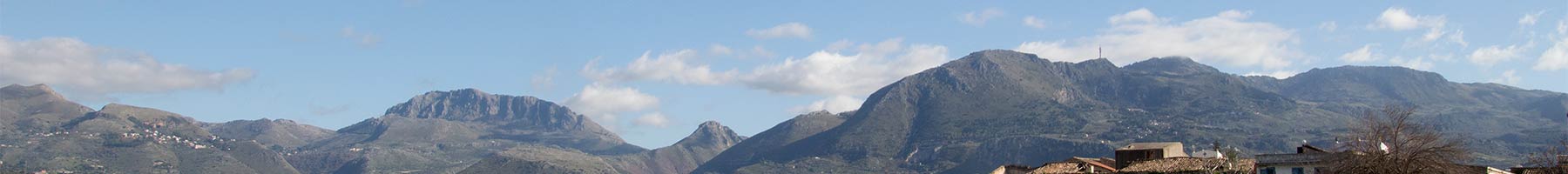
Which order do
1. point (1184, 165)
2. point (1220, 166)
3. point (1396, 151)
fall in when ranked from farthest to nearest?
point (1184, 165), point (1220, 166), point (1396, 151)

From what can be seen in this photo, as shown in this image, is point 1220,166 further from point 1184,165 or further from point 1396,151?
point 1396,151

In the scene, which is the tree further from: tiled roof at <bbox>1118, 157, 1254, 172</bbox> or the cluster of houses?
tiled roof at <bbox>1118, 157, 1254, 172</bbox>

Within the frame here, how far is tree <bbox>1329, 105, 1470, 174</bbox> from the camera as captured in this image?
3312 inches

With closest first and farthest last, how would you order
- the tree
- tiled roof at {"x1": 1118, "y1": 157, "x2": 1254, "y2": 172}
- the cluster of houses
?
the tree
the cluster of houses
tiled roof at {"x1": 1118, "y1": 157, "x2": 1254, "y2": 172}

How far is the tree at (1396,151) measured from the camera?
84.1m

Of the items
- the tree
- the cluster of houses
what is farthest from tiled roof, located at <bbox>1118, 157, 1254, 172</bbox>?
the tree

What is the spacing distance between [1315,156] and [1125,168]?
14844 millimetres

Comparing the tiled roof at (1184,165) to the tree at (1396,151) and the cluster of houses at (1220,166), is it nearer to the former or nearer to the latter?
the cluster of houses at (1220,166)

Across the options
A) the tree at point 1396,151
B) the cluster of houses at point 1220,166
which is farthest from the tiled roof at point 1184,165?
the tree at point 1396,151

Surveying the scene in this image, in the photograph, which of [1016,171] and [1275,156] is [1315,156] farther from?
[1016,171]

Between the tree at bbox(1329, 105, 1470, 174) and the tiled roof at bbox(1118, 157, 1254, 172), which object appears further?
the tiled roof at bbox(1118, 157, 1254, 172)

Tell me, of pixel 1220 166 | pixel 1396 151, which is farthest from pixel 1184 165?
pixel 1396 151

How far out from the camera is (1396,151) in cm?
8494

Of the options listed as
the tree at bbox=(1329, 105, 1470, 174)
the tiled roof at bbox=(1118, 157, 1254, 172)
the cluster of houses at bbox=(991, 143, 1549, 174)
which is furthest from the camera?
the tiled roof at bbox=(1118, 157, 1254, 172)
